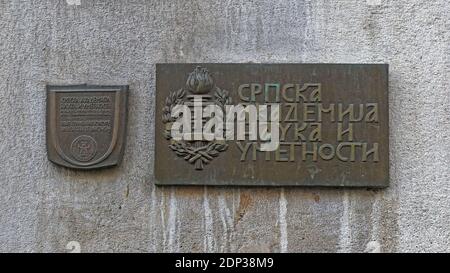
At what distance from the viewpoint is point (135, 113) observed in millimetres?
3754

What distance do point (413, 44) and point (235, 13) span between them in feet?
3.30

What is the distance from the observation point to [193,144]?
368cm

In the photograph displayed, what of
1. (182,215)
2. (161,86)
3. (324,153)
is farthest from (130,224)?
(324,153)

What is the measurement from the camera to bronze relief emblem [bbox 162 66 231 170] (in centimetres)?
366

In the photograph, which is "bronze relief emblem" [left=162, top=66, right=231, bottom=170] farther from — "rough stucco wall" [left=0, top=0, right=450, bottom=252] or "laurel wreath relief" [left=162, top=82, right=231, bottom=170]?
"rough stucco wall" [left=0, top=0, right=450, bottom=252]

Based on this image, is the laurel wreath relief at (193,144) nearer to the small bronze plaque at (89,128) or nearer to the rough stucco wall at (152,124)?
the rough stucco wall at (152,124)

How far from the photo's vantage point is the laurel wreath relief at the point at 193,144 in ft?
12.0

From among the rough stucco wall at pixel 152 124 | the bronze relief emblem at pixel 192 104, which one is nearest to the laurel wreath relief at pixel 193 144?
the bronze relief emblem at pixel 192 104

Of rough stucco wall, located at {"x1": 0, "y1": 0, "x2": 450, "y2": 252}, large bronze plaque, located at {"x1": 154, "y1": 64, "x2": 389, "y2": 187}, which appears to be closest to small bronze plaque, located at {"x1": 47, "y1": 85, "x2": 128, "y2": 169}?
rough stucco wall, located at {"x1": 0, "y1": 0, "x2": 450, "y2": 252}

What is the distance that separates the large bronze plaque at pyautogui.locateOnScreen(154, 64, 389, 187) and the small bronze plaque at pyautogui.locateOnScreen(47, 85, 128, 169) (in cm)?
23

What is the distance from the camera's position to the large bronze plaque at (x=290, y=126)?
3.62m

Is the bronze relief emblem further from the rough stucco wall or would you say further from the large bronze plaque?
the rough stucco wall

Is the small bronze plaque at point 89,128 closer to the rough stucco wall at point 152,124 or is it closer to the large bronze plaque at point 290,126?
the rough stucco wall at point 152,124

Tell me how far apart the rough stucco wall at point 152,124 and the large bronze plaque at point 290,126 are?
0.29ft
